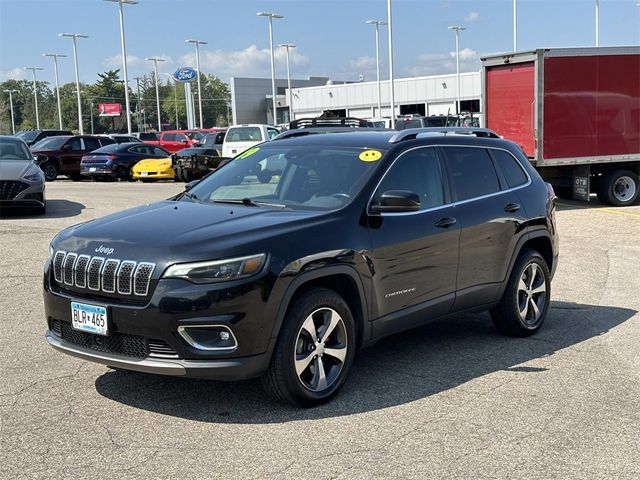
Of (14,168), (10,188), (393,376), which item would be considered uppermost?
(14,168)

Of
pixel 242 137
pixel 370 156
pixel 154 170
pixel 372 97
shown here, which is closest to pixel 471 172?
pixel 370 156

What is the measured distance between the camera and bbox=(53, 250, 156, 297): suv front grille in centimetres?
444

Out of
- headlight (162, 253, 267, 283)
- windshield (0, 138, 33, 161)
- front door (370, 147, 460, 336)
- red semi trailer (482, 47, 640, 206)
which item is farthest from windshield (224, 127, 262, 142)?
headlight (162, 253, 267, 283)

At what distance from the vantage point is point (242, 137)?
25875 mm

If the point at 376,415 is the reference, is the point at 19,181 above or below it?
above

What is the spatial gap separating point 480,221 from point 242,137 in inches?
800

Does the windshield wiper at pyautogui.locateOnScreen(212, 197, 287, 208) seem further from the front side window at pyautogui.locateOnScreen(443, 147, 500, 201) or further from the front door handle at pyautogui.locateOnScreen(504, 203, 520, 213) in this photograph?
the front door handle at pyautogui.locateOnScreen(504, 203, 520, 213)

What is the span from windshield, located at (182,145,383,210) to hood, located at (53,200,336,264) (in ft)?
0.80

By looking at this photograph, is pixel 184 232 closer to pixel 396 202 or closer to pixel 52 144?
pixel 396 202

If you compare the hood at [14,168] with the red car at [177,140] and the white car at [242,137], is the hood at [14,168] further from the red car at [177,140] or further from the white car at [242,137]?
the red car at [177,140]

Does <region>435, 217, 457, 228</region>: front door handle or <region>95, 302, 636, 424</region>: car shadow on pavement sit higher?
<region>435, 217, 457, 228</region>: front door handle

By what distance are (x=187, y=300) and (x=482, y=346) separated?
10.0 feet

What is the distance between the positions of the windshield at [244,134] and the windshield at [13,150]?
10719 millimetres

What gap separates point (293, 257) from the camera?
466cm
